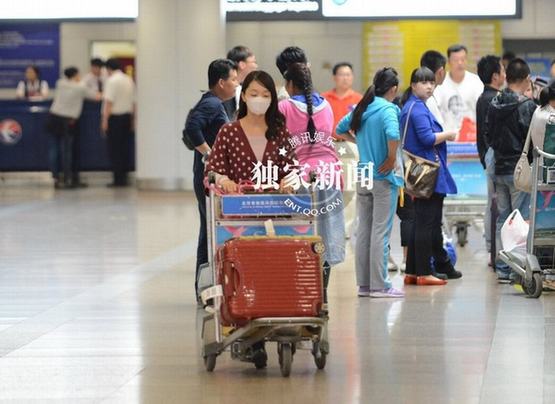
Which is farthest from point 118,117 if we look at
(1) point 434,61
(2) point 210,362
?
(2) point 210,362

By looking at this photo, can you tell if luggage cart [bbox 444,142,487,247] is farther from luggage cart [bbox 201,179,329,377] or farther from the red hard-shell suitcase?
the red hard-shell suitcase

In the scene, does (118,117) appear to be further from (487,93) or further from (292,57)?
(292,57)

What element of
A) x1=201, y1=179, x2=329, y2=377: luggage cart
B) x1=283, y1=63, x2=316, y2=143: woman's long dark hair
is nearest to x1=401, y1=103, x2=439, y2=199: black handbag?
x1=283, y1=63, x2=316, y2=143: woman's long dark hair

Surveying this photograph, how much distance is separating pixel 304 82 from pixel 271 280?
2.06 m

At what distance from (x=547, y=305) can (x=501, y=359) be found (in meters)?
2.20

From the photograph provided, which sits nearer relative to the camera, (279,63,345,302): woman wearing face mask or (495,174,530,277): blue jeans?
(279,63,345,302): woman wearing face mask

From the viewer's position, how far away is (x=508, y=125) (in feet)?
35.7

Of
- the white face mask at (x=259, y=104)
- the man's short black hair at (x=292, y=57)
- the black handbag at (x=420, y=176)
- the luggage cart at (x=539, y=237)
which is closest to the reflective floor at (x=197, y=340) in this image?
the luggage cart at (x=539, y=237)

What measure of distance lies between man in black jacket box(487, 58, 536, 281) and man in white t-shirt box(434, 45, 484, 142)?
272 cm

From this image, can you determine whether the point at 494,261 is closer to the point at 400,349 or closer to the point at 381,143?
the point at 381,143

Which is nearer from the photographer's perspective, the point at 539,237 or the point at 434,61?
the point at 539,237

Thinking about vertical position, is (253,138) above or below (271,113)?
below

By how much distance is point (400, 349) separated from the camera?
7.94 meters

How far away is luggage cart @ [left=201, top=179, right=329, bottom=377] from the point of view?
7082mm
